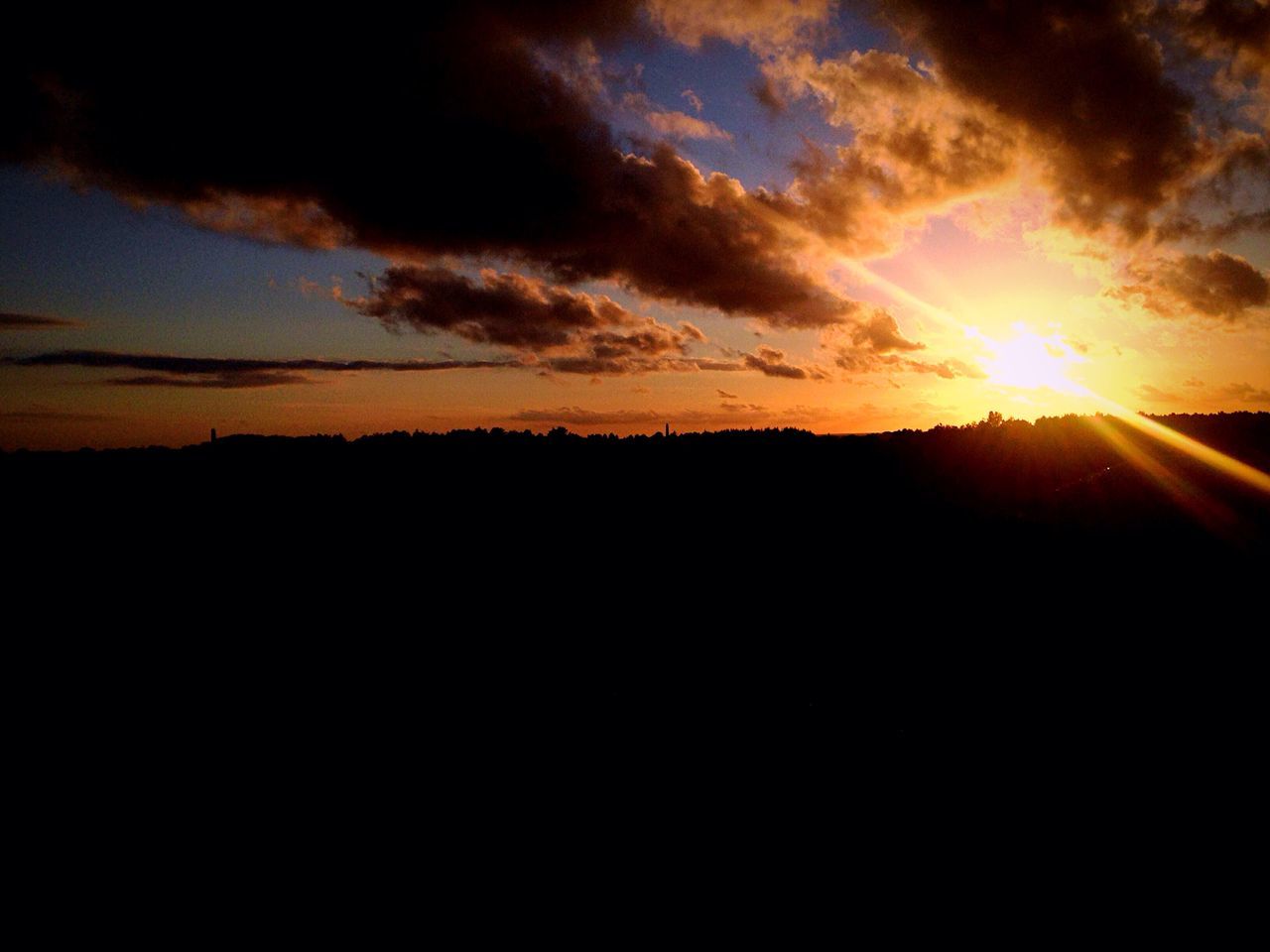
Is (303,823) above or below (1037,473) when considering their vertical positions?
below

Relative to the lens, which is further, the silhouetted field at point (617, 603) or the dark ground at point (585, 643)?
the silhouetted field at point (617, 603)

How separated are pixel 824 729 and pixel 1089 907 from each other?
7.79 ft

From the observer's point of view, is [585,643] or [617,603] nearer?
[585,643]

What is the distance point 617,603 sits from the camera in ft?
33.8

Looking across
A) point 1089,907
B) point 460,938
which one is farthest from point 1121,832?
point 460,938

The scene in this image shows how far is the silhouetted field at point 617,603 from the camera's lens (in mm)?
6691

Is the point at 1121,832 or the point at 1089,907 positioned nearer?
the point at 1089,907

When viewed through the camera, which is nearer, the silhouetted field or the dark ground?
the dark ground

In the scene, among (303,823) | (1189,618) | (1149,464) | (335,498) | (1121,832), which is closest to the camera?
(1121,832)

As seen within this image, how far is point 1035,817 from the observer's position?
4.90 m

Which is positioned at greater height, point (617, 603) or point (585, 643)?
point (617, 603)

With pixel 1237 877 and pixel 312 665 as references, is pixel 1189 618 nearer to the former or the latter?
pixel 1237 877

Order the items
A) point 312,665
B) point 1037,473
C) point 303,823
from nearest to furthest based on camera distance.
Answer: point 303,823 < point 312,665 < point 1037,473

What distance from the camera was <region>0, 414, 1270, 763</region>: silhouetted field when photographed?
6.69m
